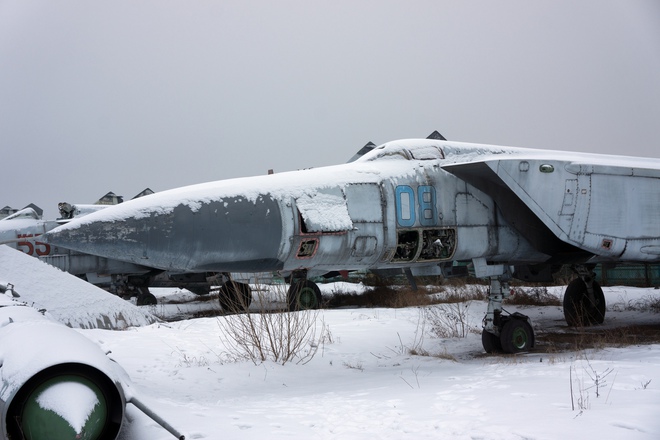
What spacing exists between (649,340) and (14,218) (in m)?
15.2

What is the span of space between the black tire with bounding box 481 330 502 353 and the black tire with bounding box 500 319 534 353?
12cm

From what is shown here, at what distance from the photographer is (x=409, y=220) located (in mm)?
5902

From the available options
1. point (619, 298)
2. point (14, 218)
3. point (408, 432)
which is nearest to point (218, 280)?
point (14, 218)

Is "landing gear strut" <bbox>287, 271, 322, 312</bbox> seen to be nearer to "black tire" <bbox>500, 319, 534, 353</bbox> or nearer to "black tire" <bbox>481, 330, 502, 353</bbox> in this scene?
"black tire" <bbox>481, 330, 502, 353</bbox>

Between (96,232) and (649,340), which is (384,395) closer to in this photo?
(96,232)

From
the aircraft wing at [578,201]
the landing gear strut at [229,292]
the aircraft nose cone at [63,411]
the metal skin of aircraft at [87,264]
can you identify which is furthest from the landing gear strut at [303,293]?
the aircraft nose cone at [63,411]

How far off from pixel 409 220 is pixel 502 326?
72.5 inches

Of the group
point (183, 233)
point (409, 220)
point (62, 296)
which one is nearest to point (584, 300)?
point (409, 220)

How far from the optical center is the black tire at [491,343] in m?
6.59

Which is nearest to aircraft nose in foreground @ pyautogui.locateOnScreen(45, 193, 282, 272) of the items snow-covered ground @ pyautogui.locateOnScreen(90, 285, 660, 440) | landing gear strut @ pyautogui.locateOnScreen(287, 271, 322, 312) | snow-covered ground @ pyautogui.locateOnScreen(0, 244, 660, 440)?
snow-covered ground @ pyautogui.locateOnScreen(0, 244, 660, 440)

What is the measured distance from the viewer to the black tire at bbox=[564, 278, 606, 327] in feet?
32.2

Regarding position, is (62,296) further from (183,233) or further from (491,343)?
(491,343)

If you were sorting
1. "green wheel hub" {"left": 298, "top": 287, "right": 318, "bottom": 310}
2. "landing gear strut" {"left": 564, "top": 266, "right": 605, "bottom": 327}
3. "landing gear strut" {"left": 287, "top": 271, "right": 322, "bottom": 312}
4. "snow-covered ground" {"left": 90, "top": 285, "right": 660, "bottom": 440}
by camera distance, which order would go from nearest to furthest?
"snow-covered ground" {"left": 90, "top": 285, "right": 660, "bottom": 440} → "landing gear strut" {"left": 564, "top": 266, "right": 605, "bottom": 327} → "landing gear strut" {"left": 287, "top": 271, "right": 322, "bottom": 312} → "green wheel hub" {"left": 298, "top": 287, "right": 318, "bottom": 310}

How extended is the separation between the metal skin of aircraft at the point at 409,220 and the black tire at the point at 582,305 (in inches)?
129
